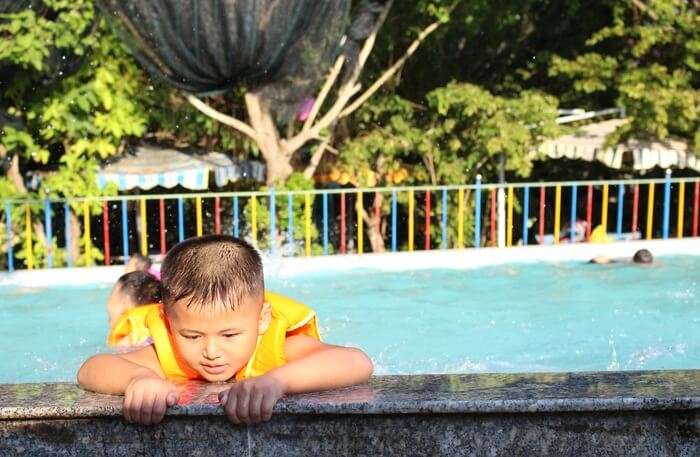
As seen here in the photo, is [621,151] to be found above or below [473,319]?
above

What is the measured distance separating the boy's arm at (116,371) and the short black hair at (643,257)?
271 inches

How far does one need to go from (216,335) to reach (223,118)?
309 inches

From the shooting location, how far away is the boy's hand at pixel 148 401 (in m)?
2.04

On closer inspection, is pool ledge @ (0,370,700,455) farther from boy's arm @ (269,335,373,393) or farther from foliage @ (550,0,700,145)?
foliage @ (550,0,700,145)

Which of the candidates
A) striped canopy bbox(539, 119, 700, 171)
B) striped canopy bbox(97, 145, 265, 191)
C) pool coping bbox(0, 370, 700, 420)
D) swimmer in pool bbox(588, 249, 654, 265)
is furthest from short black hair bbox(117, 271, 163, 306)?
striped canopy bbox(539, 119, 700, 171)

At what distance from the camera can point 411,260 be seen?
335 inches

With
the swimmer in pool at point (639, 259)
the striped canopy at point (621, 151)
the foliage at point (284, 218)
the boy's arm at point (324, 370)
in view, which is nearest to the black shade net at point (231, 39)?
the foliage at point (284, 218)

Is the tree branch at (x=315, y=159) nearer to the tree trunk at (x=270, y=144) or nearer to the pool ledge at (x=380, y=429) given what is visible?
the tree trunk at (x=270, y=144)

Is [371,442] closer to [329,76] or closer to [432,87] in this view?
[329,76]

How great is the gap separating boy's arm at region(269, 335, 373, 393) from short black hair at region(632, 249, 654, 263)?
21.9ft

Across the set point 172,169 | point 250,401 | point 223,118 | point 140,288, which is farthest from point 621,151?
point 250,401

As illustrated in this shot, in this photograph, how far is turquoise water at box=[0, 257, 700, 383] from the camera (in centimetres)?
564

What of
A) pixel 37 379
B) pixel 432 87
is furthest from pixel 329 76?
pixel 37 379

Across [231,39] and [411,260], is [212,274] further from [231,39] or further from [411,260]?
[411,260]
